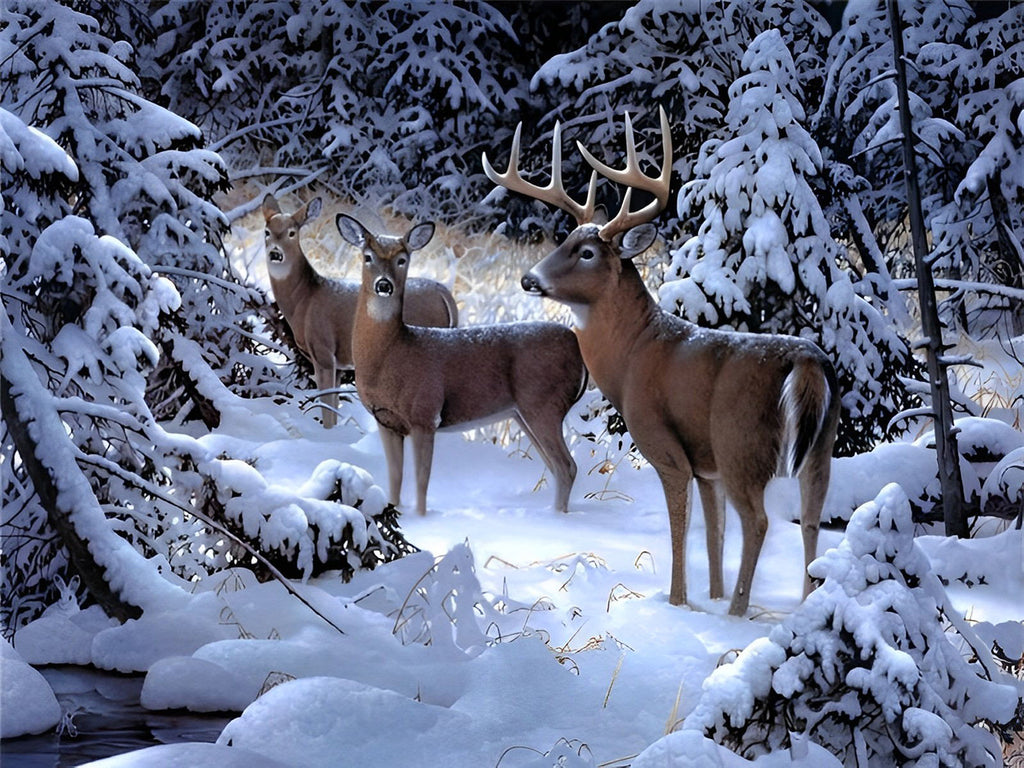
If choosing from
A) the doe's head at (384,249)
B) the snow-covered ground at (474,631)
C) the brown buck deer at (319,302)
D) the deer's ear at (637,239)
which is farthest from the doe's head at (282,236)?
the deer's ear at (637,239)

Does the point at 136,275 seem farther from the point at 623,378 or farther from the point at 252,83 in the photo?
the point at 623,378

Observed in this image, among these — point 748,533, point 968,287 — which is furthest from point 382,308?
point 968,287

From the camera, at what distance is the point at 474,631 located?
3.39 m

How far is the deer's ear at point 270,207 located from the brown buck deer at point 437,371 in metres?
0.47

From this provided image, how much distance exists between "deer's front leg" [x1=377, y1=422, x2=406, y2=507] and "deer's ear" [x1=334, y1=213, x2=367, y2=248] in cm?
54

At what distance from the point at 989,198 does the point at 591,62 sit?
129 cm

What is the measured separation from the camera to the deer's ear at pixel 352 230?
152 inches

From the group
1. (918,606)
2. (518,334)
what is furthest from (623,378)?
(918,606)

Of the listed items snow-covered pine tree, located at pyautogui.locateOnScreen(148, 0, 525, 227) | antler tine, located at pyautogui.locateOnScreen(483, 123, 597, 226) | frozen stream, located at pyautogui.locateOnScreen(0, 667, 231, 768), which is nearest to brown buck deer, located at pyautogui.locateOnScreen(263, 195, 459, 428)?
snow-covered pine tree, located at pyautogui.locateOnScreen(148, 0, 525, 227)

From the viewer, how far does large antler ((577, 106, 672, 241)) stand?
12.1 ft

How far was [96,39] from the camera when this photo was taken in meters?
3.95

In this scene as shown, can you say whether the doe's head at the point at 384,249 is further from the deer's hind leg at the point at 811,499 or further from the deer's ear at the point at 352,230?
the deer's hind leg at the point at 811,499

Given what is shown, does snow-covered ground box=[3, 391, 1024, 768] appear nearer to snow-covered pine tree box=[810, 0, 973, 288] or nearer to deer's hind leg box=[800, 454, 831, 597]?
deer's hind leg box=[800, 454, 831, 597]

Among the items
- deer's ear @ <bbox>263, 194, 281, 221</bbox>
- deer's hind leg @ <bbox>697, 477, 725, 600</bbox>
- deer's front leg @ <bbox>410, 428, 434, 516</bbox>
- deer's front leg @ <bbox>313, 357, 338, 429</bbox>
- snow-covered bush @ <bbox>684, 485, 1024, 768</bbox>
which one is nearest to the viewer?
snow-covered bush @ <bbox>684, 485, 1024, 768</bbox>
